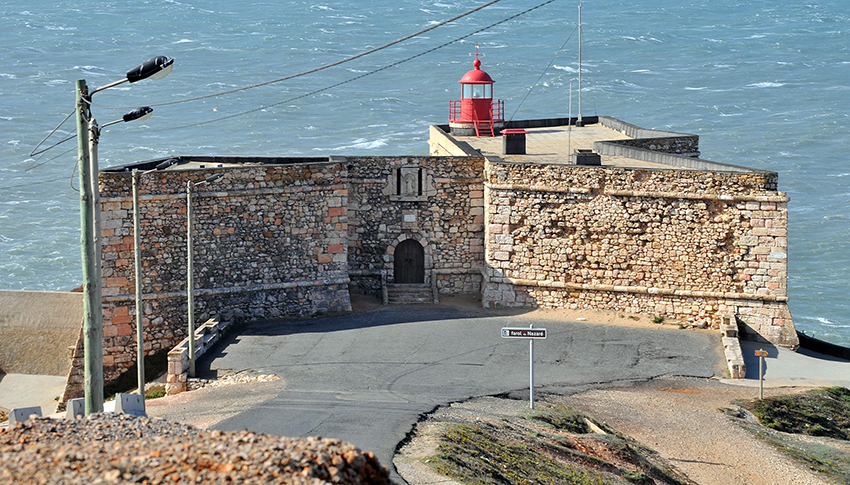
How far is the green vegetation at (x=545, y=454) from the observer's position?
14.7 metres

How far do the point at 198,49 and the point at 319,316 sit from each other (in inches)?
3085

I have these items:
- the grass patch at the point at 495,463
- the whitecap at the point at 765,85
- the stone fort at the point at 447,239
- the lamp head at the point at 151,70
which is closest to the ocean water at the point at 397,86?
the whitecap at the point at 765,85

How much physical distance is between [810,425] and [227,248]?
48.2 ft

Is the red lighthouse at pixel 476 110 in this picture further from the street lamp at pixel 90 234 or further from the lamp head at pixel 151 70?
the lamp head at pixel 151 70

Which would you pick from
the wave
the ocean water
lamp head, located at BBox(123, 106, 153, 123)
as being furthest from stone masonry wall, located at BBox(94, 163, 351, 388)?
the wave

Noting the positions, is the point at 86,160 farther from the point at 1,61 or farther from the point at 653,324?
the point at 1,61

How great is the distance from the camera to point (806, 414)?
21953 mm

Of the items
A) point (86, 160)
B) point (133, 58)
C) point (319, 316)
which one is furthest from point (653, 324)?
point (133, 58)

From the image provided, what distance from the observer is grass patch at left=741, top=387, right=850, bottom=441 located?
2142 centimetres

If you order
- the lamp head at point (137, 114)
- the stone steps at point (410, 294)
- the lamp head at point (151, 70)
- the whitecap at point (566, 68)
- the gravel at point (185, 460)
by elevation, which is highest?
the whitecap at point (566, 68)

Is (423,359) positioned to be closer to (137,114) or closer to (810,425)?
(810,425)

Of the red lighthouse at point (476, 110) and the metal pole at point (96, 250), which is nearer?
the metal pole at point (96, 250)

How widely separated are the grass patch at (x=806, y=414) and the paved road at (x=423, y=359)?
2015 millimetres

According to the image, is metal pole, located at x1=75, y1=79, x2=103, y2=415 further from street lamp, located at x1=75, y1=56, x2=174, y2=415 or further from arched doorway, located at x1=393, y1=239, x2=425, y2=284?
arched doorway, located at x1=393, y1=239, x2=425, y2=284
